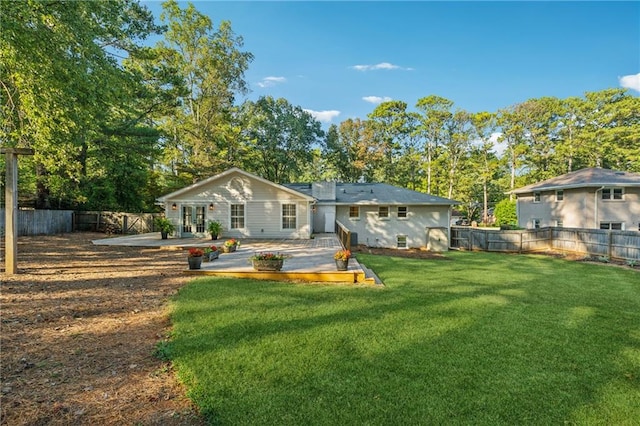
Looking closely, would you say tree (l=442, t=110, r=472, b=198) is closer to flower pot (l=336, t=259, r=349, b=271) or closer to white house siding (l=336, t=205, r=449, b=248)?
white house siding (l=336, t=205, r=449, b=248)

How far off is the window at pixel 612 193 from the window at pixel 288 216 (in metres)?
18.3

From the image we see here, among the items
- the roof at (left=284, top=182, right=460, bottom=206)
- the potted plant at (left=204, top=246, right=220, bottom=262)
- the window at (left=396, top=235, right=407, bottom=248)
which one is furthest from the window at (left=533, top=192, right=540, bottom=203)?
the potted plant at (left=204, top=246, right=220, bottom=262)

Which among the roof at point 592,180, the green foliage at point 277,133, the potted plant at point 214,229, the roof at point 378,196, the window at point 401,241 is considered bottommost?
the window at point 401,241

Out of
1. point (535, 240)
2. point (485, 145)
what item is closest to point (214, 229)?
point (535, 240)

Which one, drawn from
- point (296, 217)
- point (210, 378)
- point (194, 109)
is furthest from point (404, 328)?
point (194, 109)

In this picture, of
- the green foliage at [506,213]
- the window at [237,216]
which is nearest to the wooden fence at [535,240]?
the window at [237,216]

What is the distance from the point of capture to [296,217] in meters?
16.2

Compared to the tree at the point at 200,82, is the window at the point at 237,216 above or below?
below

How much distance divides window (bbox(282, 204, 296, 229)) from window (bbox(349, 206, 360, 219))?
4.14 meters

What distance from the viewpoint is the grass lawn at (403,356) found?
2.66m

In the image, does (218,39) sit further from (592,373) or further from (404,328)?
(592,373)

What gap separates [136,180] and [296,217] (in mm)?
15165

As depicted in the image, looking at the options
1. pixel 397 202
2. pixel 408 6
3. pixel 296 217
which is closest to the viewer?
pixel 408 6

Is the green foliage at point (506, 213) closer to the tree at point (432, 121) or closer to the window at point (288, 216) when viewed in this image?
the tree at point (432, 121)
